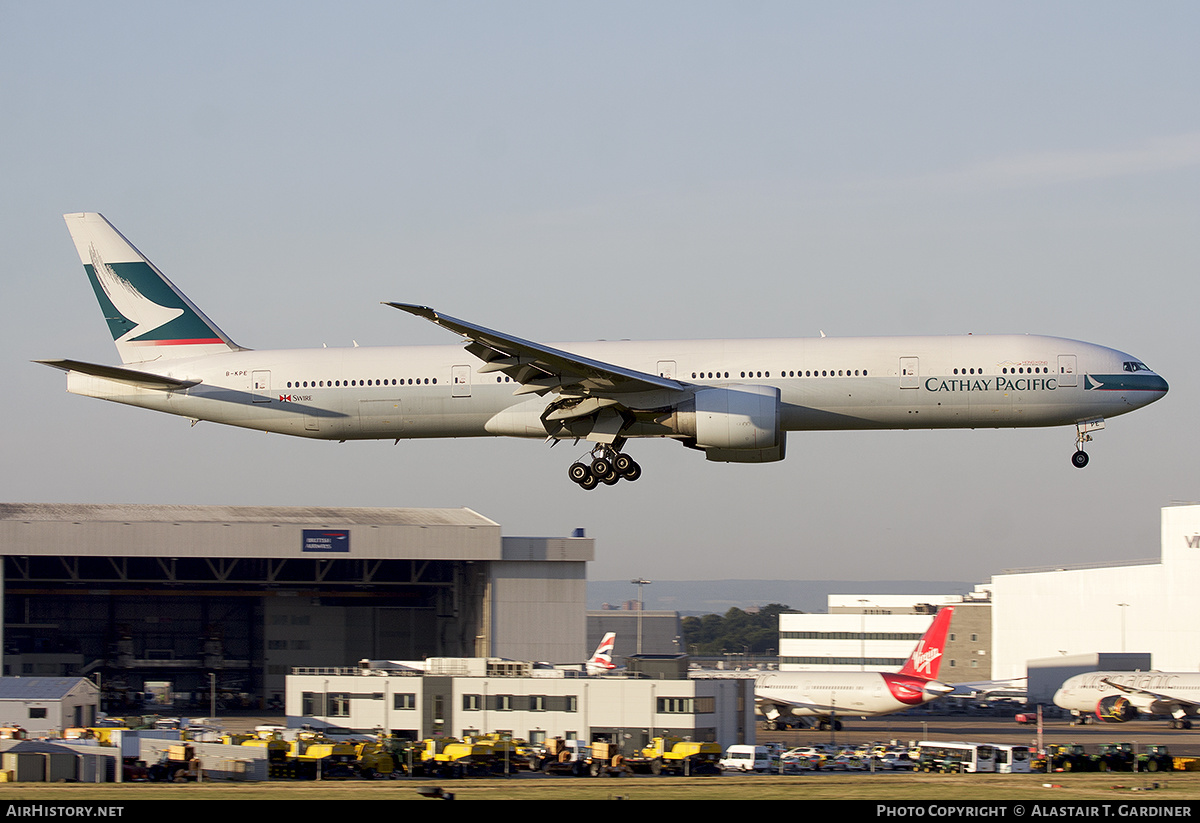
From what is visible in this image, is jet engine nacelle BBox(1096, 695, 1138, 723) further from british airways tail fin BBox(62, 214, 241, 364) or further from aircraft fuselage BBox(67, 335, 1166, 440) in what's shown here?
british airways tail fin BBox(62, 214, 241, 364)

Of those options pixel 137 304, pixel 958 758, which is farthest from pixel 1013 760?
pixel 137 304

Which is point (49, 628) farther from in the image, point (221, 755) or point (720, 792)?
point (720, 792)

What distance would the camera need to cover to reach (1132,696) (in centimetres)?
7112

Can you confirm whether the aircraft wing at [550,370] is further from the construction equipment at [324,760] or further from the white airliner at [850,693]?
the white airliner at [850,693]

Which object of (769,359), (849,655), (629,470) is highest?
(769,359)

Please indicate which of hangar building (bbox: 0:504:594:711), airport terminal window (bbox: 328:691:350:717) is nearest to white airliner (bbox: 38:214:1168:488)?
airport terminal window (bbox: 328:691:350:717)

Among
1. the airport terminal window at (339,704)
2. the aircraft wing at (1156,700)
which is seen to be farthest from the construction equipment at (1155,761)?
the airport terminal window at (339,704)

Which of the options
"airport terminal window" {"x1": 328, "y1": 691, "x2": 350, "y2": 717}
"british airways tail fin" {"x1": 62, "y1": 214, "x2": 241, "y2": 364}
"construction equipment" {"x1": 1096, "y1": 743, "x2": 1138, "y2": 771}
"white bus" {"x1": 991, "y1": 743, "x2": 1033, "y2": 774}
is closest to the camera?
"white bus" {"x1": 991, "y1": 743, "x2": 1033, "y2": 774}

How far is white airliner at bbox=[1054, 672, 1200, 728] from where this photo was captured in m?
68.4

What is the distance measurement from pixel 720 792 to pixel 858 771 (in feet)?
37.6

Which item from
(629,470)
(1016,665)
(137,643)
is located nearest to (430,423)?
(629,470)

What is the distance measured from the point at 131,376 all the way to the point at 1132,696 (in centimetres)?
5353

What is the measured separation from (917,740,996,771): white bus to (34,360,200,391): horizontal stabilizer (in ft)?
93.2

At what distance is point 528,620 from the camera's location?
8094 centimetres
